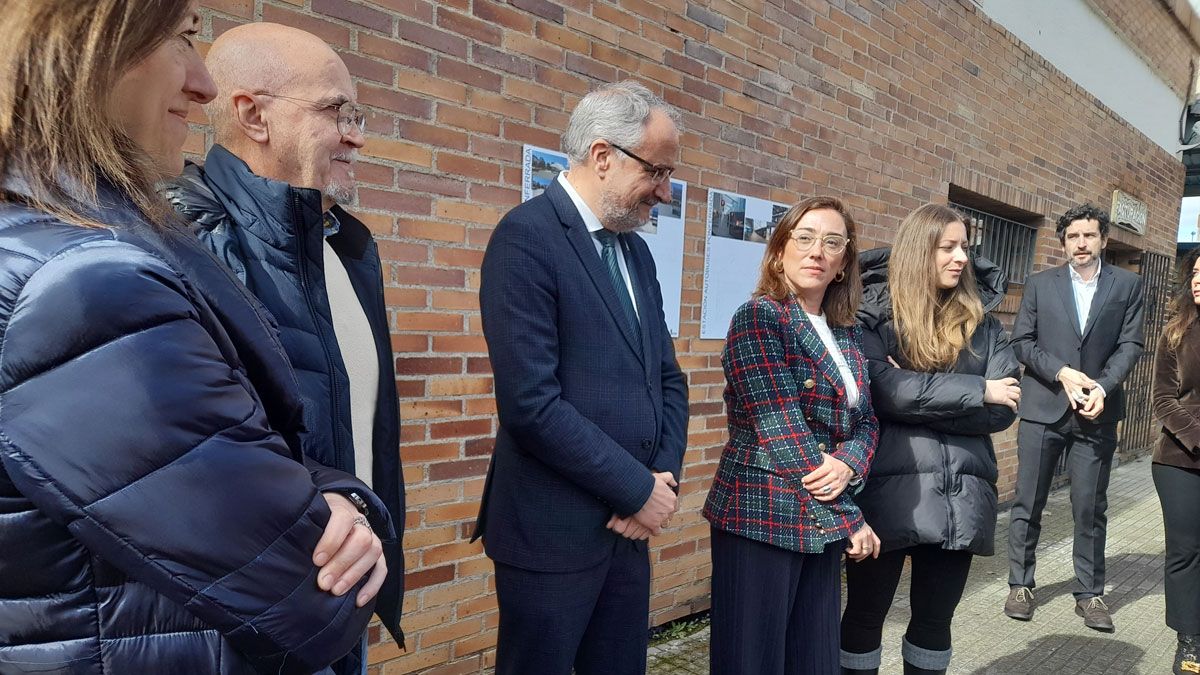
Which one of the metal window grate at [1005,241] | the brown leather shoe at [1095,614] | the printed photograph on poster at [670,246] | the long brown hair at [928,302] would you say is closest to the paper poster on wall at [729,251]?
the printed photograph on poster at [670,246]

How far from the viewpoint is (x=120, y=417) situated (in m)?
0.77

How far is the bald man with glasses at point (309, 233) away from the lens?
147 cm

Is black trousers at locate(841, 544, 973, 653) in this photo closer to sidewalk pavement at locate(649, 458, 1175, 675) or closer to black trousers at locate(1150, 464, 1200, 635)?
sidewalk pavement at locate(649, 458, 1175, 675)

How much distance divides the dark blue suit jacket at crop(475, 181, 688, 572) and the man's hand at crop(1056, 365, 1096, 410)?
325cm

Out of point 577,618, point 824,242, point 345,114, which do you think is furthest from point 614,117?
point 577,618

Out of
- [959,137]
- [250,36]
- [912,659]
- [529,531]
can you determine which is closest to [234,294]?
[250,36]

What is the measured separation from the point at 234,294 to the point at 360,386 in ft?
2.55

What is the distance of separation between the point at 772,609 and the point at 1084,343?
3446mm

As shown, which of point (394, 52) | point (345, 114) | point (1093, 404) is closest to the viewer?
point (345, 114)

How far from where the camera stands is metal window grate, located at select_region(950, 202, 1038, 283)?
21.0 ft

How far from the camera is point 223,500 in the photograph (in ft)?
2.76

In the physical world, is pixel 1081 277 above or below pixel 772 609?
above

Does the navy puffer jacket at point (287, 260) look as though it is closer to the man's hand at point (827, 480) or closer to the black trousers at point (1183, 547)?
the man's hand at point (827, 480)

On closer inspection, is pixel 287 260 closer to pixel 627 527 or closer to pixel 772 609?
pixel 627 527
